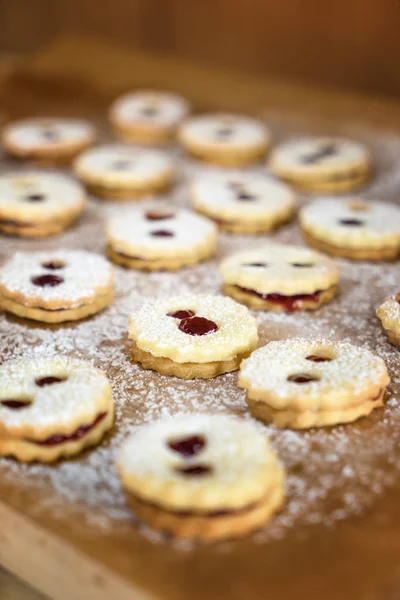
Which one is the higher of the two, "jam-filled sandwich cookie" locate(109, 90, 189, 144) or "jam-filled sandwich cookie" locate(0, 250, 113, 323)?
"jam-filled sandwich cookie" locate(109, 90, 189, 144)

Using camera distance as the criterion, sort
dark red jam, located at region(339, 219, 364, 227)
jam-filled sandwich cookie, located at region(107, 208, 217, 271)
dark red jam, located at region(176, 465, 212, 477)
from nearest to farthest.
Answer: dark red jam, located at region(176, 465, 212, 477) < jam-filled sandwich cookie, located at region(107, 208, 217, 271) < dark red jam, located at region(339, 219, 364, 227)

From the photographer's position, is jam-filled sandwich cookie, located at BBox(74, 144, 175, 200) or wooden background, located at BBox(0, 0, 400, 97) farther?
wooden background, located at BBox(0, 0, 400, 97)

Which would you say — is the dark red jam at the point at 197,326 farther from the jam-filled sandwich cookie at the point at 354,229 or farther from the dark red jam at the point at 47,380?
the jam-filled sandwich cookie at the point at 354,229

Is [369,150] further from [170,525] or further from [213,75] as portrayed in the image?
[170,525]

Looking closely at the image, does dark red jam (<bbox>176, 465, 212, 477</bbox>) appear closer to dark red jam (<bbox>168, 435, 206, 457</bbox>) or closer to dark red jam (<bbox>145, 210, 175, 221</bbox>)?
dark red jam (<bbox>168, 435, 206, 457</bbox>)

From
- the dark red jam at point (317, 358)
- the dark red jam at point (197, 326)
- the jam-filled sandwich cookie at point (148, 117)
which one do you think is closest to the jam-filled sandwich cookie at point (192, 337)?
the dark red jam at point (197, 326)

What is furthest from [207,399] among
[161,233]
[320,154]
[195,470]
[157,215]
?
[320,154]

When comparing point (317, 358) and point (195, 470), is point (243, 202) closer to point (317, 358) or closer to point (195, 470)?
point (317, 358)

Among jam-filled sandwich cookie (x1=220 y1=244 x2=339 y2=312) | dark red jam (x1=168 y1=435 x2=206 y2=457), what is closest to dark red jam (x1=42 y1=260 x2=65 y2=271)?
jam-filled sandwich cookie (x1=220 y1=244 x2=339 y2=312)
